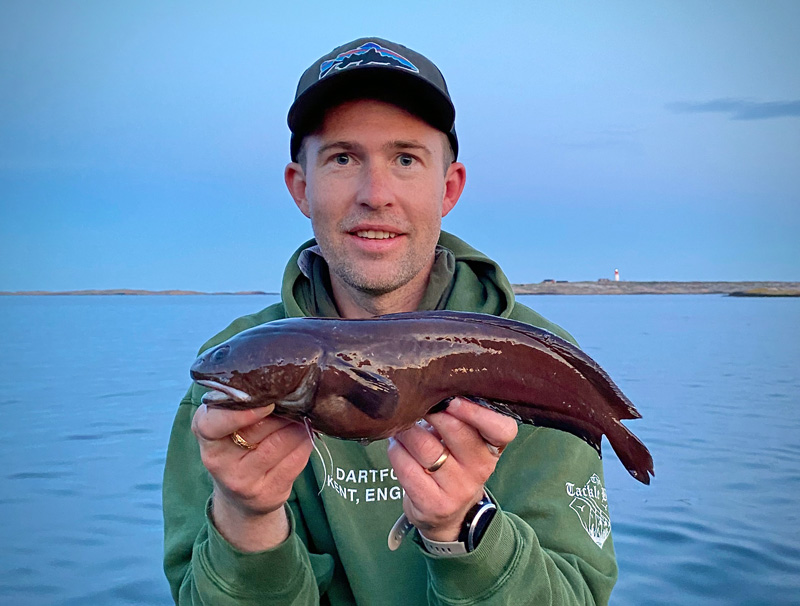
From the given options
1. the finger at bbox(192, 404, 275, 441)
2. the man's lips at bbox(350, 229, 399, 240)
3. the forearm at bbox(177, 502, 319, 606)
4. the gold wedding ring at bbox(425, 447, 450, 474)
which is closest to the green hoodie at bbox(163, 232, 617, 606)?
the forearm at bbox(177, 502, 319, 606)

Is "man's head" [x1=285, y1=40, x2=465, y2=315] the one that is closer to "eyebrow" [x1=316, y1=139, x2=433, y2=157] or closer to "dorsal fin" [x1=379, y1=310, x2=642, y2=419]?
"eyebrow" [x1=316, y1=139, x2=433, y2=157]

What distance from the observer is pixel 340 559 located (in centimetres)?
340

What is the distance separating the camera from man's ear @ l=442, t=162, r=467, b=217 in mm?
3867

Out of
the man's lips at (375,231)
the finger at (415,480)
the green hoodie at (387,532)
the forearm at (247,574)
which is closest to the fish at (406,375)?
the finger at (415,480)

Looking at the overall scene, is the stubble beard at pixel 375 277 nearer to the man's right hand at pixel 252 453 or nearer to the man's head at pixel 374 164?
the man's head at pixel 374 164

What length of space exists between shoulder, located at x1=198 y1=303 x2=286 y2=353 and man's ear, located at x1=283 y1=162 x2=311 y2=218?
1.81 feet

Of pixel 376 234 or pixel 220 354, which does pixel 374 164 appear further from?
pixel 220 354

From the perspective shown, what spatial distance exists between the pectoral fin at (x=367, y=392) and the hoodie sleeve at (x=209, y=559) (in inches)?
35.5

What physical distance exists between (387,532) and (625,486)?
5.33 m

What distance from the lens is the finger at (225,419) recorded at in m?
2.28

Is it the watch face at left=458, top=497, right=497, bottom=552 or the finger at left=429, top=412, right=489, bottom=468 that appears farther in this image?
the watch face at left=458, top=497, right=497, bottom=552

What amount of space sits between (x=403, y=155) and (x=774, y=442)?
8214 millimetres

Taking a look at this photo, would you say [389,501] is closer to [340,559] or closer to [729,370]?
[340,559]

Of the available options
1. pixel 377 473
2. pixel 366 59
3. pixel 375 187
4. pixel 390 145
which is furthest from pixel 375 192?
pixel 377 473
